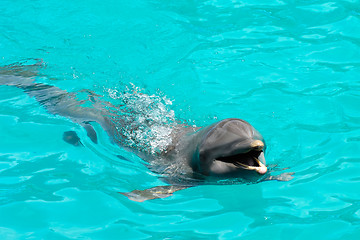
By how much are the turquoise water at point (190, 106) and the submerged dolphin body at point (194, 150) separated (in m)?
0.15

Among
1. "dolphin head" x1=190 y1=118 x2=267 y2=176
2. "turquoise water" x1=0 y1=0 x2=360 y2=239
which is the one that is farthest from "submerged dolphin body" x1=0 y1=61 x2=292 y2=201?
"turquoise water" x1=0 y1=0 x2=360 y2=239

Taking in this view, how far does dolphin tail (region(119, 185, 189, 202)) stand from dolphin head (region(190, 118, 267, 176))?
40 cm

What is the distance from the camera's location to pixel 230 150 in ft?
16.3

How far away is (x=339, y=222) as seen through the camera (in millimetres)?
4703

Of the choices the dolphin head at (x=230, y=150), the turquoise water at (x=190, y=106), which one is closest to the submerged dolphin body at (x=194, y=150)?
the dolphin head at (x=230, y=150)

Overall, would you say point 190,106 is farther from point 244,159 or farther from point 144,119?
point 244,159

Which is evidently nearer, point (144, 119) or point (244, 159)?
point (244, 159)

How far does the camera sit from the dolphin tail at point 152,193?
513cm

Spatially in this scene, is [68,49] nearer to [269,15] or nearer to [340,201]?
[269,15]

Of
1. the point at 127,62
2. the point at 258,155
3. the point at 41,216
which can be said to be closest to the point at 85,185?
the point at 41,216

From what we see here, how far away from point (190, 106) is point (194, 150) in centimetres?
193

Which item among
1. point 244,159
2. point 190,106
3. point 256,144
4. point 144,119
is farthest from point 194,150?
point 190,106

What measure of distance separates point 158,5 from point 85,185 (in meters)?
5.90

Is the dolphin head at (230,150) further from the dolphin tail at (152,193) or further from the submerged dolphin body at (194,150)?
the dolphin tail at (152,193)
